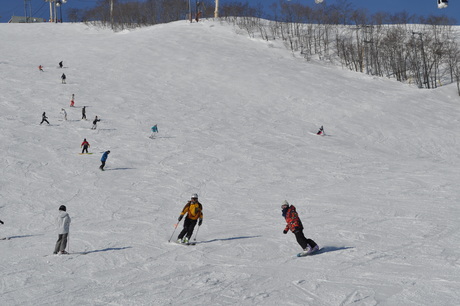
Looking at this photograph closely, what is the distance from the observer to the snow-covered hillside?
8102 millimetres

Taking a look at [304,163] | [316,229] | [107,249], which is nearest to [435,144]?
[304,163]

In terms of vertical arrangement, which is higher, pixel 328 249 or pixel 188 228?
pixel 188 228

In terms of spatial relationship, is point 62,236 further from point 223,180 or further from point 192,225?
point 223,180

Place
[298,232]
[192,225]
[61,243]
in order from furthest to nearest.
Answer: [192,225] → [61,243] → [298,232]

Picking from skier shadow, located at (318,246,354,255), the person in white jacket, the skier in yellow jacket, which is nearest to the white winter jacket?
the person in white jacket

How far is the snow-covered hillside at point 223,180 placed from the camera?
26.6 ft

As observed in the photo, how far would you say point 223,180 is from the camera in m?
20.6

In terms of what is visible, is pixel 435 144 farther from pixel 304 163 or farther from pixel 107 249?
pixel 107 249

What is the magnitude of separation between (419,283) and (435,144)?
28007 mm

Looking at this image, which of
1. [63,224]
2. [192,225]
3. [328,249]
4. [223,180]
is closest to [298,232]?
[328,249]

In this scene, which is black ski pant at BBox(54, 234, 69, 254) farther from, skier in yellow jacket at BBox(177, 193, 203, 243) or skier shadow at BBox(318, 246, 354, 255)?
skier shadow at BBox(318, 246, 354, 255)

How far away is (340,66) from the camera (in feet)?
204

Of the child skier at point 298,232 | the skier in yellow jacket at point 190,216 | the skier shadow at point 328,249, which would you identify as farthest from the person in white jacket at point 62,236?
the skier shadow at point 328,249

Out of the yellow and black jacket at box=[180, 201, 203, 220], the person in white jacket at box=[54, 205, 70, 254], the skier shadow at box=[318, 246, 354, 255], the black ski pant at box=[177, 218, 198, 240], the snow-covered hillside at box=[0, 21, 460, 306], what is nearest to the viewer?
the snow-covered hillside at box=[0, 21, 460, 306]
